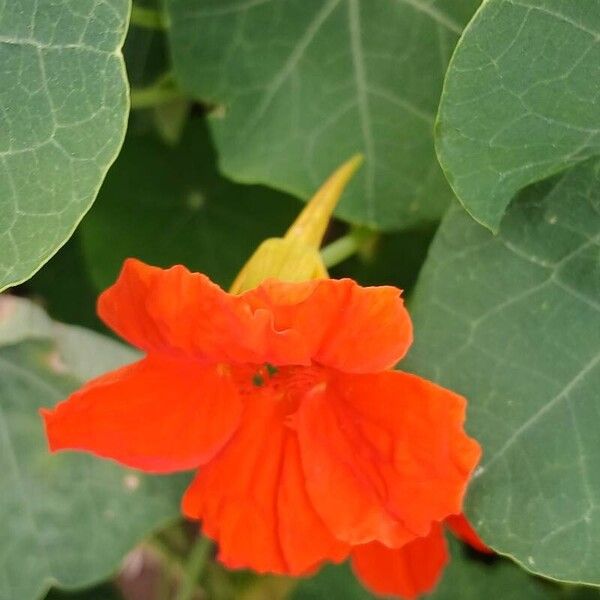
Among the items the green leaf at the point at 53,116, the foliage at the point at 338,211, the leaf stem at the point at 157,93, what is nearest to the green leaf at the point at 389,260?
the foliage at the point at 338,211

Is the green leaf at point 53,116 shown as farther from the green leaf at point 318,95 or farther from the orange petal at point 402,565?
the orange petal at point 402,565

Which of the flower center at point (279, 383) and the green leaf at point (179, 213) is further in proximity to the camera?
the green leaf at point (179, 213)

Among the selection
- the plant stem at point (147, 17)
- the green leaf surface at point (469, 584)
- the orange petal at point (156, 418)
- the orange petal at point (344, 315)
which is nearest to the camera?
the orange petal at point (344, 315)

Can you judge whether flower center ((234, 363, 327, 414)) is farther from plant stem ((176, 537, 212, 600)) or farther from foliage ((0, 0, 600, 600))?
plant stem ((176, 537, 212, 600))

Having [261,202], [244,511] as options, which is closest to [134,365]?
[244,511]

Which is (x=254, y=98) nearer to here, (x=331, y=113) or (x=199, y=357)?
(x=331, y=113)

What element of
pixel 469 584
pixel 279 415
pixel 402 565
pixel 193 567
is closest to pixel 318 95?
pixel 279 415
